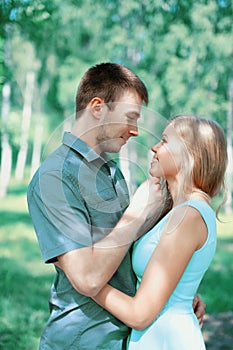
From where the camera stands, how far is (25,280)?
491 centimetres

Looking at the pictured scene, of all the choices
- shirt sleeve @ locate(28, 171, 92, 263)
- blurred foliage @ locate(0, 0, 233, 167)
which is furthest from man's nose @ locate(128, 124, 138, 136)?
blurred foliage @ locate(0, 0, 233, 167)

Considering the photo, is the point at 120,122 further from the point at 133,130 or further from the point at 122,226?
the point at 122,226

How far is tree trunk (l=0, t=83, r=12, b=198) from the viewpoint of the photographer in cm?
748

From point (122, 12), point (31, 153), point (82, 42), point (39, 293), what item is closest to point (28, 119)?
point (31, 153)

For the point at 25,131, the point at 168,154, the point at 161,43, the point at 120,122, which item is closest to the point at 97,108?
the point at 120,122

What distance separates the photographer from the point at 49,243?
109 centimetres

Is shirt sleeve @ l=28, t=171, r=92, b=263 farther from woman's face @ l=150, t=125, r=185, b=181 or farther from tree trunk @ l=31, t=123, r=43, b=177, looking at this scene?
tree trunk @ l=31, t=123, r=43, b=177

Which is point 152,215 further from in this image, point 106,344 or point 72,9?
point 72,9

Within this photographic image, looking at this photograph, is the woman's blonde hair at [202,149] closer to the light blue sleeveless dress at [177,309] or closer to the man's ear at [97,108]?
the light blue sleeveless dress at [177,309]

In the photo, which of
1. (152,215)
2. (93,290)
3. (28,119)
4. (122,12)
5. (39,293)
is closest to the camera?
(93,290)

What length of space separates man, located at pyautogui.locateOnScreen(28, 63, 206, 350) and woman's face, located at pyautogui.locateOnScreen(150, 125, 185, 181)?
81 mm

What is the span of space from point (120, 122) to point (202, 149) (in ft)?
0.66

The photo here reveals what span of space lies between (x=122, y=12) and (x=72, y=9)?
2.45 feet

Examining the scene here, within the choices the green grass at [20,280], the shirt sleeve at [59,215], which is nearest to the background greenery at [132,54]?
the green grass at [20,280]
